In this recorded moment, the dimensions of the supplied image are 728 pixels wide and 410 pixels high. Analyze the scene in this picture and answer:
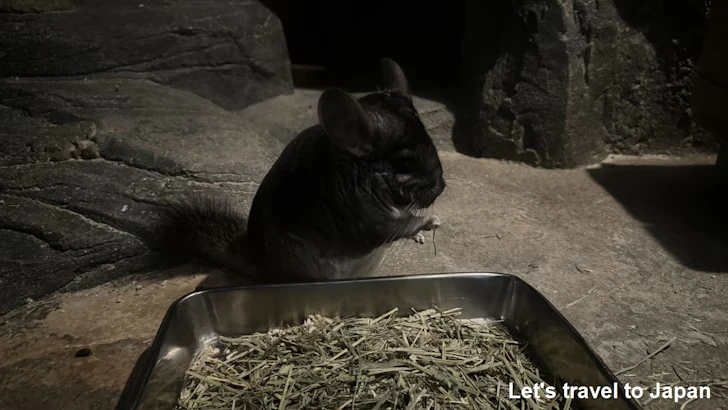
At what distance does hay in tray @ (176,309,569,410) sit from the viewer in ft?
5.31

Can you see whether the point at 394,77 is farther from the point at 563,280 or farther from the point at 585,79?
the point at 585,79

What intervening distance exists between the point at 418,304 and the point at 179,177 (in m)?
1.65

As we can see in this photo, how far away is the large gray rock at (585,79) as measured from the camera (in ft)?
12.1

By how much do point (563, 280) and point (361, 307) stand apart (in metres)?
1.10

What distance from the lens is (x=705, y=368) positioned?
6.15 feet

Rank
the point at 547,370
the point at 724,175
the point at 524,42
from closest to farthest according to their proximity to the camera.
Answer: the point at 547,370
the point at 724,175
the point at 524,42

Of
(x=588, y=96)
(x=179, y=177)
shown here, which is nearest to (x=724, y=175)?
(x=588, y=96)

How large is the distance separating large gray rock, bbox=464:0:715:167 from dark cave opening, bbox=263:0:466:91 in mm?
1602

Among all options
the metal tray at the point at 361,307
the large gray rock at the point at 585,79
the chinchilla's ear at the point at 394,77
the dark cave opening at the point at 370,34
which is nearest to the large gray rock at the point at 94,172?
the metal tray at the point at 361,307

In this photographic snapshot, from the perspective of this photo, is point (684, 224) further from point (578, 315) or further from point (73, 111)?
point (73, 111)

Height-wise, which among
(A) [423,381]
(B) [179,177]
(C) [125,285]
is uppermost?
(B) [179,177]

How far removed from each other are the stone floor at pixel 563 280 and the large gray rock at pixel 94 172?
152 millimetres

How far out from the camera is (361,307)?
202cm

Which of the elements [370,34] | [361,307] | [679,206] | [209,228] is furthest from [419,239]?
[370,34]
